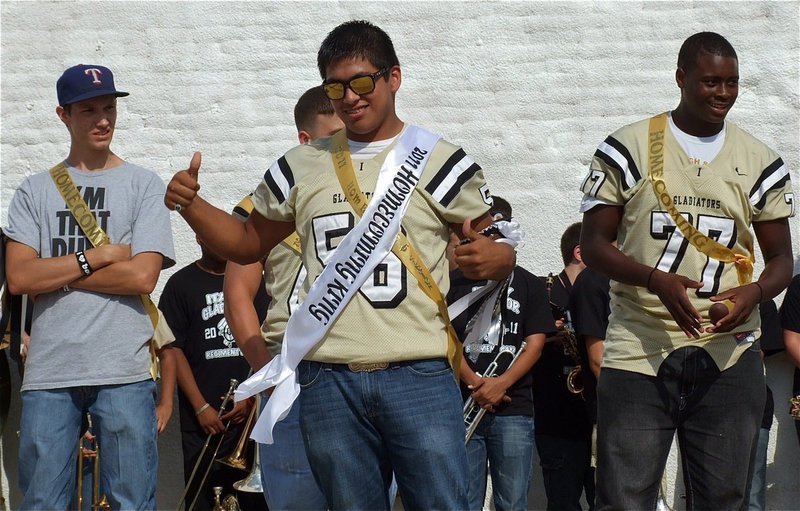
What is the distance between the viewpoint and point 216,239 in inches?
169

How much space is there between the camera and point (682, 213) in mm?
4871

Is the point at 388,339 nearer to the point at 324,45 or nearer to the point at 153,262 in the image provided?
the point at 324,45

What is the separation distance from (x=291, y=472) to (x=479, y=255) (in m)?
1.56

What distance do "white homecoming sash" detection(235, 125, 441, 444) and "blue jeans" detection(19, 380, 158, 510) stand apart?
1685mm

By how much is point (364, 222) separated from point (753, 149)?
6.12 feet

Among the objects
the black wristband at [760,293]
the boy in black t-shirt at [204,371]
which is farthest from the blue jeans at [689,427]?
the boy in black t-shirt at [204,371]

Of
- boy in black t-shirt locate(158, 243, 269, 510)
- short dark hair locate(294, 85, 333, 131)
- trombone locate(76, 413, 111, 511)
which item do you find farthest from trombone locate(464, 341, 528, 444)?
trombone locate(76, 413, 111, 511)

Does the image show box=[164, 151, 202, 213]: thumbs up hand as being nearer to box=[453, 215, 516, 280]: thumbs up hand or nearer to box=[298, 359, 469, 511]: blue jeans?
box=[298, 359, 469, 511]: blue jeans

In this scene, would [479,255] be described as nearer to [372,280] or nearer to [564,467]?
[372,280]

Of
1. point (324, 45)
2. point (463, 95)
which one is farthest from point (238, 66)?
point (324, 45)

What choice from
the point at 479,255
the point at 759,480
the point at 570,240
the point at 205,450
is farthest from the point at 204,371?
the point at 479,255

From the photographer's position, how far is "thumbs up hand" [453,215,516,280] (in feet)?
13.2

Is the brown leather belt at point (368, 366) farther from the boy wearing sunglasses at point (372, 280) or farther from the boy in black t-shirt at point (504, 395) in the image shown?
the boy in black t-shirt at point (504, 395)

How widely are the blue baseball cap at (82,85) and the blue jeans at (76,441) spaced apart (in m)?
1.42
